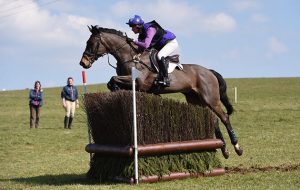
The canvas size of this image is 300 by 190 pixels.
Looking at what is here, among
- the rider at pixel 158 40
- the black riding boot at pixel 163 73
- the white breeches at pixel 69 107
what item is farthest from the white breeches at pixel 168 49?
the white breeches at pixel 69 107

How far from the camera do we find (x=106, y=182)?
375 inches

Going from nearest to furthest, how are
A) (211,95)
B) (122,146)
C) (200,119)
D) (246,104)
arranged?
(122,146)
(200,119)
(211,95)
(246,104)

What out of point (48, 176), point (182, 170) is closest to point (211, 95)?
point (182, 170)

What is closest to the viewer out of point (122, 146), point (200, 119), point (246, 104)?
point (122, 146)

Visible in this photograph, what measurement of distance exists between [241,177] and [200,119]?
1.24m

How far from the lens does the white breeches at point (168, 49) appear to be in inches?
420

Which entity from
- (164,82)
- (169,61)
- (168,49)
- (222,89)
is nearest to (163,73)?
(164,82)

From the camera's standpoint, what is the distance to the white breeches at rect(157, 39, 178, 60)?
1066cm

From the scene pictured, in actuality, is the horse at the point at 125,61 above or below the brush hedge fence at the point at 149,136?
above

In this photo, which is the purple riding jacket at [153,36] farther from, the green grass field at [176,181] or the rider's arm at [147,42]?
the green grass field at [176,181]

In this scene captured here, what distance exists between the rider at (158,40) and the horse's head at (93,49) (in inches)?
24.6

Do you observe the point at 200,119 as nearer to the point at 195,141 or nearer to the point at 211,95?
the point at 195,141

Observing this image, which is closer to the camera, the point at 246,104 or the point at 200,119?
the point at 200,119

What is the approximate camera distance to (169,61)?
35.0 feet
